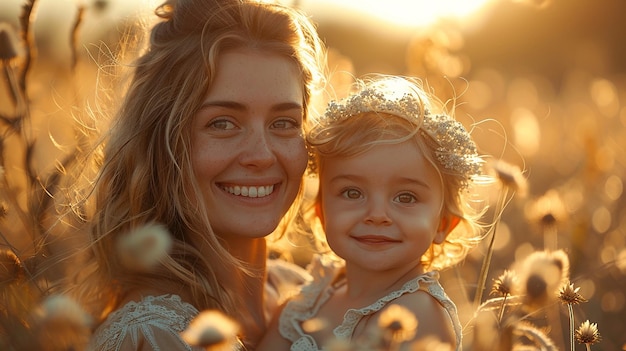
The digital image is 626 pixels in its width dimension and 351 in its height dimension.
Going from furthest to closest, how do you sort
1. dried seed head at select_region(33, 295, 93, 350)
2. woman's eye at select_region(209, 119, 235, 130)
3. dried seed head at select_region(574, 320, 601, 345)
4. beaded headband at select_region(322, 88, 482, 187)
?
beaded headband at select_region(322, 88, 482, 187) < woman's eye at select_region(209, 119, 235, 130) < dried seed head at select_region(574, 320, 601, 345) < dried seed head at select_region(33, 295, 93, 350)

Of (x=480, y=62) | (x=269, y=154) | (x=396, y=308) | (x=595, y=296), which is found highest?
(x=480, y=62)

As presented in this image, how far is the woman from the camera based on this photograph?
9.64ft

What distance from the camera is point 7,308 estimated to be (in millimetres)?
2090

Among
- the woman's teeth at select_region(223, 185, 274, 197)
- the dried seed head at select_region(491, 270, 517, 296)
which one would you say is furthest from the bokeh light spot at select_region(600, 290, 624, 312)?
the woman's teeth at select_region(223, 185, 274, 197)

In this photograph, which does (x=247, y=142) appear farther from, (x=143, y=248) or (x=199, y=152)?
(x=143, y=248)

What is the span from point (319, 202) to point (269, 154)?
47cm

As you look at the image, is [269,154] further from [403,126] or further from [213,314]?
[213,314]

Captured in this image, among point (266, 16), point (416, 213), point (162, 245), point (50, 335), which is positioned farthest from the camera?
point (266, 16)

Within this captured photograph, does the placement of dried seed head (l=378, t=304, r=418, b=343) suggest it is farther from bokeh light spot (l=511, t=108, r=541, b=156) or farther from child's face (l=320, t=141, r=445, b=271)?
bokeh light spot (l=511, t=108, r=541, b=156)

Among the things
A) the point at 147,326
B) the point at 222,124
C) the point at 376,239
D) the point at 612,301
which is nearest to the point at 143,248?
the point at 147,326

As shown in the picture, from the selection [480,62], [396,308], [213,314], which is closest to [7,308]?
[213,314]

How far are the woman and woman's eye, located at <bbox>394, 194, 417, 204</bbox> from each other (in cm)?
43

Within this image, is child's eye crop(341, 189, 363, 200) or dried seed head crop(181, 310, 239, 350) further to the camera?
child's eye crop(341, 189, 363, 200)

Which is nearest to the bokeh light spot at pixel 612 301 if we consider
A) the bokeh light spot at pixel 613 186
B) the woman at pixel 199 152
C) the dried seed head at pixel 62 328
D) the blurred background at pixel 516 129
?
the blurred background at pixel 516 129
